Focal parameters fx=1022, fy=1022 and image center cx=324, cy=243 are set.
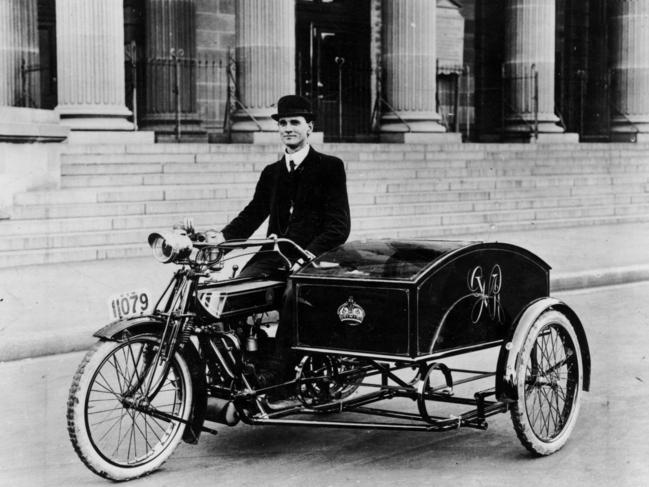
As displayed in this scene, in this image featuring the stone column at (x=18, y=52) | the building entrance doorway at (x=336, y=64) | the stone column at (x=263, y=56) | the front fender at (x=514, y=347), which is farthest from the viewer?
the building entrance doorway at (x=336, y=64)

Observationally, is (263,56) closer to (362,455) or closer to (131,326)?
(362,455)

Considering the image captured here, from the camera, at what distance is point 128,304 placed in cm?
518

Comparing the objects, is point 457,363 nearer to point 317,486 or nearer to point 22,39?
point 317,486

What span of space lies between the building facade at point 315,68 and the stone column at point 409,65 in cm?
3

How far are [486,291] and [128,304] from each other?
196 centimetres

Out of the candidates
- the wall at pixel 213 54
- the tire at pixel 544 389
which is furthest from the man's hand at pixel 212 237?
the wall at pixel 213 54

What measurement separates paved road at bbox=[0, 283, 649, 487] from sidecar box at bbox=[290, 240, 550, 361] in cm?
63

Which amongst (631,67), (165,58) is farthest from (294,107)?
(631,67)

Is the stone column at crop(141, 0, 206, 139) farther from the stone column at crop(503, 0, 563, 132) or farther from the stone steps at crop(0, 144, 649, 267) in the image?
the stone column at crop(503, 0, 563, 132)

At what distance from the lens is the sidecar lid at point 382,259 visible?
5383mm

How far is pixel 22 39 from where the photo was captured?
1947 cm

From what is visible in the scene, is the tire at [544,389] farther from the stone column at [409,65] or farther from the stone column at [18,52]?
the stone column at [409,65]

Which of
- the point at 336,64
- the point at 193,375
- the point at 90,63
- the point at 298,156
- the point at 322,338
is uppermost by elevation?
the point at 336,64

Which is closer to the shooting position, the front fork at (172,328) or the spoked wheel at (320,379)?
the front fork at (172,328)
